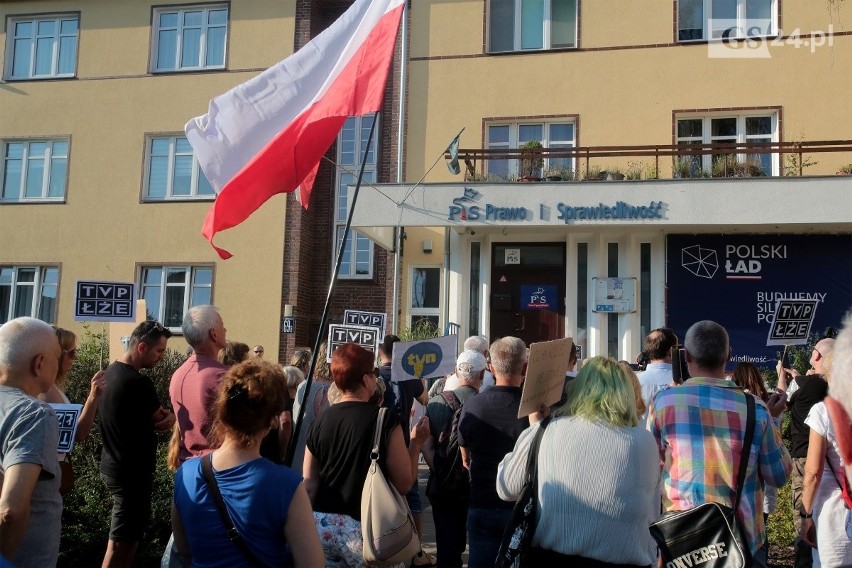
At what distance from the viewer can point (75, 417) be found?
4.77 m

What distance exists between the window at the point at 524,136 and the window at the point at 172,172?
718 centimetres

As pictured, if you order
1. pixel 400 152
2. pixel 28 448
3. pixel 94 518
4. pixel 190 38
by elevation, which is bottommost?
pixel 94 518

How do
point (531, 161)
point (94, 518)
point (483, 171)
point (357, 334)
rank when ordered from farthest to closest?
point (483, 171), point (531, 161), point (357, 334), point (94, 518)

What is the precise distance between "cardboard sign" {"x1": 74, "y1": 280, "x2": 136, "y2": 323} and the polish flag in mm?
3019

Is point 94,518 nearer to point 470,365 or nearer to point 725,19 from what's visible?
point 470,365

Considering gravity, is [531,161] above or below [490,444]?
above

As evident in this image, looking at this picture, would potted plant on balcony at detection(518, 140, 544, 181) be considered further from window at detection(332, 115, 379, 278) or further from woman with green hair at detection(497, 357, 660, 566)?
woman with green hair at detection(497, 357, 660, 566)

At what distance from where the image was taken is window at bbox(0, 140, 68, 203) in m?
20.5

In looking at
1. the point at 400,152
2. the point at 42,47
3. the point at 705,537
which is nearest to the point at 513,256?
the point at 400,152

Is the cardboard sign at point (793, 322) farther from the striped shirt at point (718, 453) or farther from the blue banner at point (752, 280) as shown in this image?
the blue banner at point (752, 280)

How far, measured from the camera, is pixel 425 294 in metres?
18.1

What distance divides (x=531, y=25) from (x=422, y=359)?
1316 centimetres

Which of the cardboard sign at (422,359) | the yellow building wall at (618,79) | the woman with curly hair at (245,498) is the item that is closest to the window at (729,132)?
the yellow building wall at (618,79)

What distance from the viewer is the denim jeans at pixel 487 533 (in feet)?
15.0
